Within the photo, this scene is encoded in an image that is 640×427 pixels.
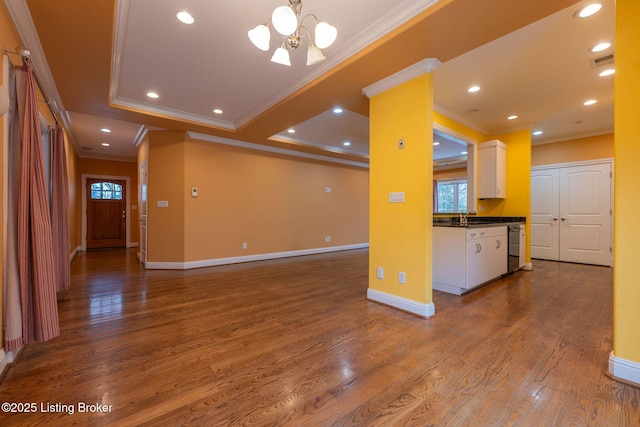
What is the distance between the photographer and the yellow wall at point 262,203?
5.23 m

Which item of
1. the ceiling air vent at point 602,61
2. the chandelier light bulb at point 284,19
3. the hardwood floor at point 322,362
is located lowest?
the hardwood floor at point 322,362

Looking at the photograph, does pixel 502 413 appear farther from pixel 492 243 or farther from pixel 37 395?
pixel 492 243

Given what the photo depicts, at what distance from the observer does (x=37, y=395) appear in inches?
61.3

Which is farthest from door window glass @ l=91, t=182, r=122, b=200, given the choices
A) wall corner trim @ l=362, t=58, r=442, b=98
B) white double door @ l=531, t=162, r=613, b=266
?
white double door @ l=531, t=162, r=613, b=266

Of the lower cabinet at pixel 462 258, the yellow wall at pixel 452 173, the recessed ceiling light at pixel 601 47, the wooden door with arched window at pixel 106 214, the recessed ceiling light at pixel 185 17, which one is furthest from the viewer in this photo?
the yellow wall at pixel 452 173

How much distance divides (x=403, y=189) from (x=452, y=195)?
22.4 ft

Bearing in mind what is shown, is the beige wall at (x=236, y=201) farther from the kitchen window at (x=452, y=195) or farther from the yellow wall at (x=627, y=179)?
the yellow wall at (x=627, y=179)

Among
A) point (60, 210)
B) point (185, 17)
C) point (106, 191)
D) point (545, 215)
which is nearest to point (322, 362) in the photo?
point (185, 17)

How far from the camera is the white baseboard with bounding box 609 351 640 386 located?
1.66m

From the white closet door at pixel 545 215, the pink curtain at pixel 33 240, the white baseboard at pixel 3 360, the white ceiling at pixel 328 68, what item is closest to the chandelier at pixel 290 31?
the white ceiling at pixel 328 68

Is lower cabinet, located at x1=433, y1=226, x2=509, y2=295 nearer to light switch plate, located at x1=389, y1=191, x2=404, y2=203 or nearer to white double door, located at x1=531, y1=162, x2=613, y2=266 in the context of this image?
light switch plate, located at x1=389, y1=191, x2=404, y2=203

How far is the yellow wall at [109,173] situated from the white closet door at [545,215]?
10.6 metres

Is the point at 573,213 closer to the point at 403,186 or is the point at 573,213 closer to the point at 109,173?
the point at 403,186

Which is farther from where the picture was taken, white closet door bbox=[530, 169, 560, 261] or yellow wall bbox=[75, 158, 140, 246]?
yellow wall bbox=[75, 158, 140, 246]
